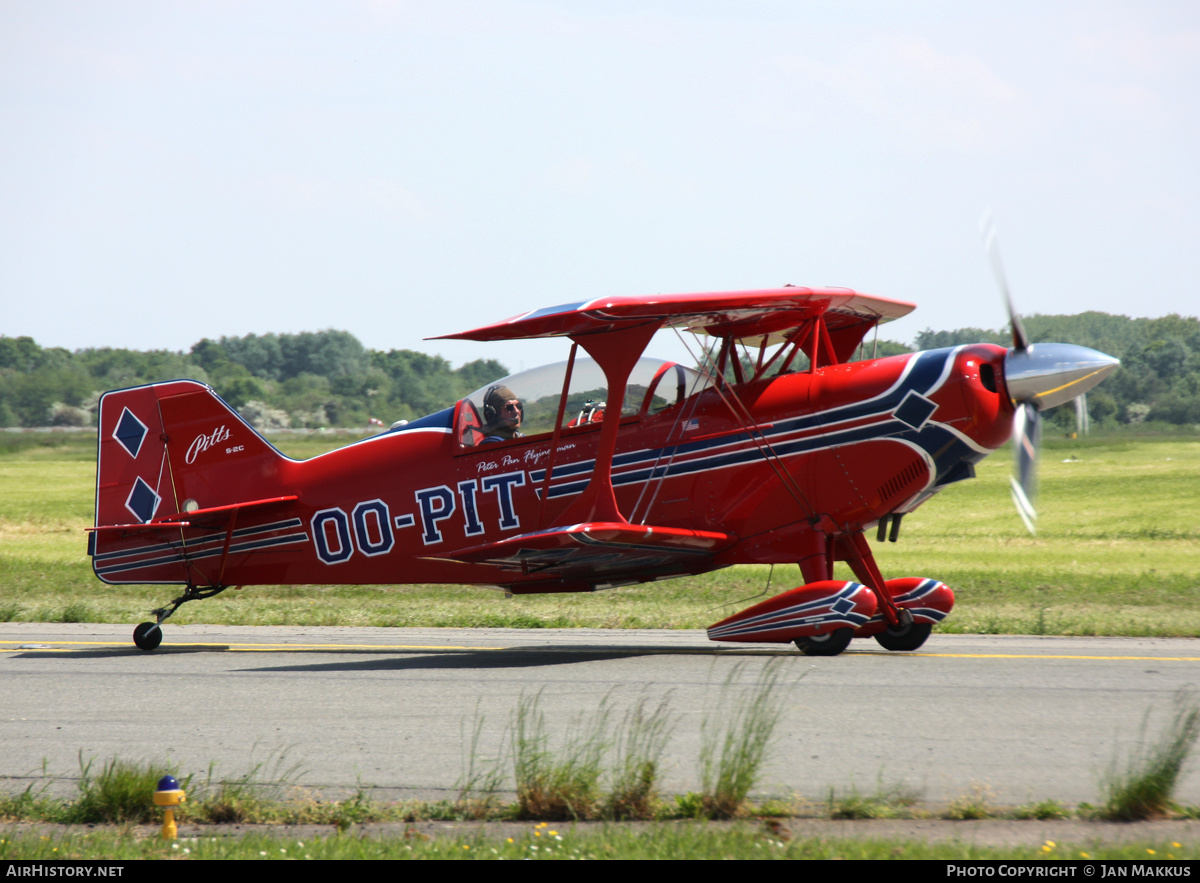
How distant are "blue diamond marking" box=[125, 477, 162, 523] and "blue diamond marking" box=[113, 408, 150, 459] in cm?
36

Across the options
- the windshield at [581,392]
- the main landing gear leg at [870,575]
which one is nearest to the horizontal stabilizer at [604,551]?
the main landing gear leg at [870,575]

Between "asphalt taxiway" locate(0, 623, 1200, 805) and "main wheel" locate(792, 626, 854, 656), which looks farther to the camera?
"main wheel" locate(792, 626, 854, 656)

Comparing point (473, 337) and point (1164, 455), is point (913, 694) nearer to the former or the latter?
point (473, 337)

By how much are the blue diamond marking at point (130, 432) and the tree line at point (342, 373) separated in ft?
74.4

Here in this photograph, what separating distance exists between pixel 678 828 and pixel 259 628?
34.8 feet

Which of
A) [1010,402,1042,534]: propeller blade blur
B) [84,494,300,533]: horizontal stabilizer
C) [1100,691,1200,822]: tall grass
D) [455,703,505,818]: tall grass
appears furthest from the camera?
[84,494,300,533]: horizontal stabilizer

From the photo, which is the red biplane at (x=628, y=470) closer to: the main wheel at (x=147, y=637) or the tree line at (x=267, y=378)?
the main wheel at (x=147, y=637)

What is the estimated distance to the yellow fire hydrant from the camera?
512 cm

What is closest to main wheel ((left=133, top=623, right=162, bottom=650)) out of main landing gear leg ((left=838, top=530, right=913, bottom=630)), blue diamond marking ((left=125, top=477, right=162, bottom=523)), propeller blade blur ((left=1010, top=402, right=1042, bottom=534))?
blue diamond marking ((left=125, top=477, right=162, bottom=523))

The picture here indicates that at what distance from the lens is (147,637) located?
1223 centimetres

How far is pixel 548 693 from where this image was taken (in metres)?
8.94

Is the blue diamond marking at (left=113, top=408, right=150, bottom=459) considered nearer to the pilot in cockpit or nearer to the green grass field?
the green grass field

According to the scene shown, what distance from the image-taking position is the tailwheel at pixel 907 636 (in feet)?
36.8
